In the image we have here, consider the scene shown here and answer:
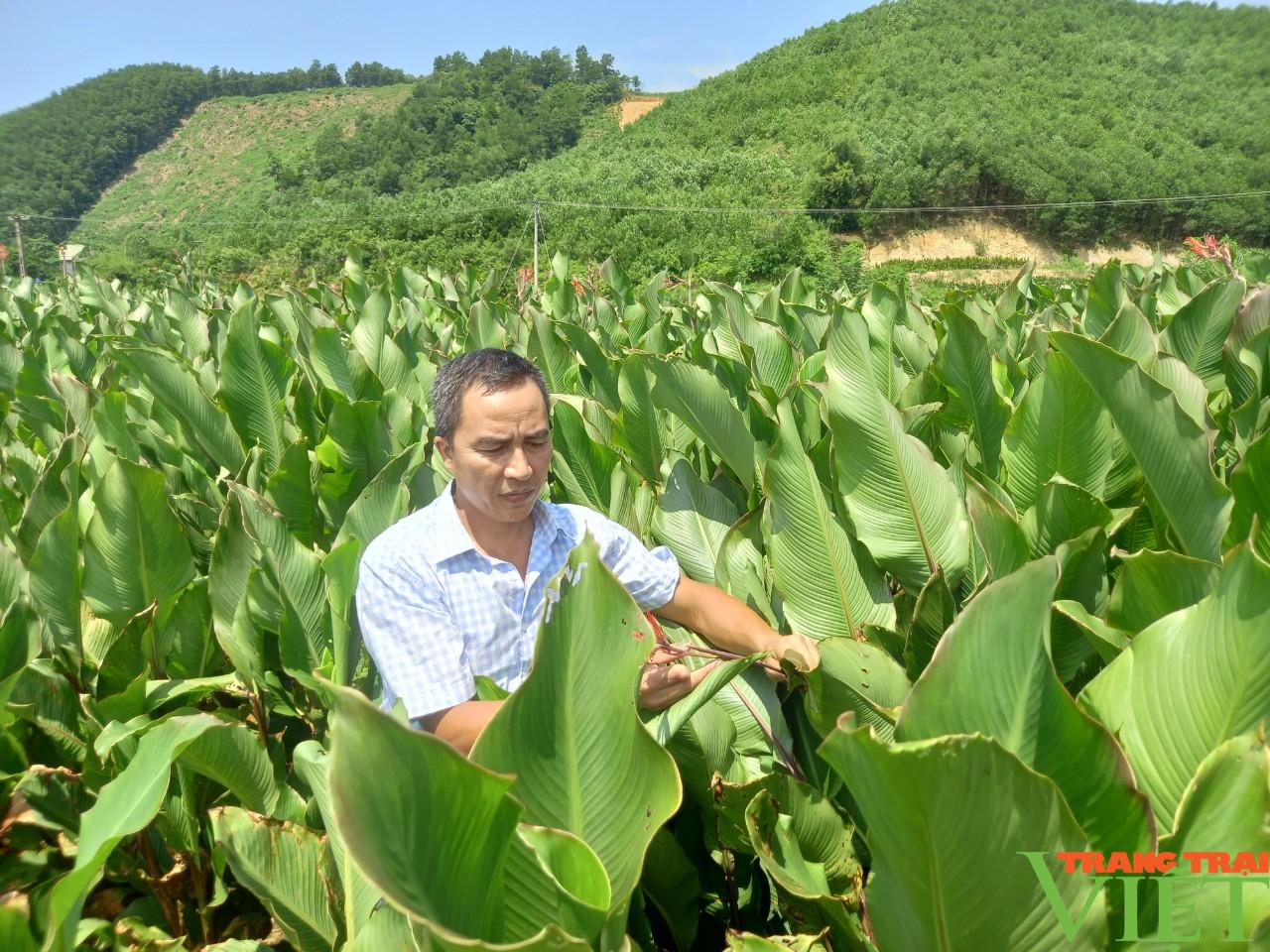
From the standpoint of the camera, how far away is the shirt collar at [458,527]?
1.58 metres

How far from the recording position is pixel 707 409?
1815 mm

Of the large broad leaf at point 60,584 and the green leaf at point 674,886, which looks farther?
the large broad leaf at point 60,584

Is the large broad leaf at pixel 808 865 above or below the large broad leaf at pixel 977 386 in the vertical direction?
below

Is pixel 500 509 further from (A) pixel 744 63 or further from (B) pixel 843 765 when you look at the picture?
(A) pixel 744 63

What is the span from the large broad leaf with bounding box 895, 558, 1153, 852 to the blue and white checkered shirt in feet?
2.58

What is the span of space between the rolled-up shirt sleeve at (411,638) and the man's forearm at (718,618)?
0.39 meters

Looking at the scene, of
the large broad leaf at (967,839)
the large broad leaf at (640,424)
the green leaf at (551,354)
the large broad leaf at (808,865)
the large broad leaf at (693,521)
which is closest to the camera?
the large broad leaf at (967,839)

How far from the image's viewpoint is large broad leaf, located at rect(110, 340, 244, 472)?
2422mm

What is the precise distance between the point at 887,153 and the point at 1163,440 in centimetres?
3881

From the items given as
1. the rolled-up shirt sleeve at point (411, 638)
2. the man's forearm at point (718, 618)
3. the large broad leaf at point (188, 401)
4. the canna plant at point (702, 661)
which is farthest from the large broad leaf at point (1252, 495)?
the large broad leaf at point (188, 401)

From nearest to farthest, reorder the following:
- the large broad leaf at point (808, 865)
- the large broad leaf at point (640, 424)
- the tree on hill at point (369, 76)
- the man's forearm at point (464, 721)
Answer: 1. the large broad leaf at point (808, 865)
2. the man's forearm at point (464, 721)
3. the large broad leaf at point (640, 424)
4. the tree on hill at point (369, 76)

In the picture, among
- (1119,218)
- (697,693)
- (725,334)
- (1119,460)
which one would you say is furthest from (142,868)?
(1119,218)

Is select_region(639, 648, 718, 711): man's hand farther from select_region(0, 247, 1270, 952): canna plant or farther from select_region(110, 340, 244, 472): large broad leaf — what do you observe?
select_region(110, 340, 244, 472): large broad leaf

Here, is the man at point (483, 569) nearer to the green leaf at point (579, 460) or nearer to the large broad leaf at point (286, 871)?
the large broad leaf at point (286, 871)
